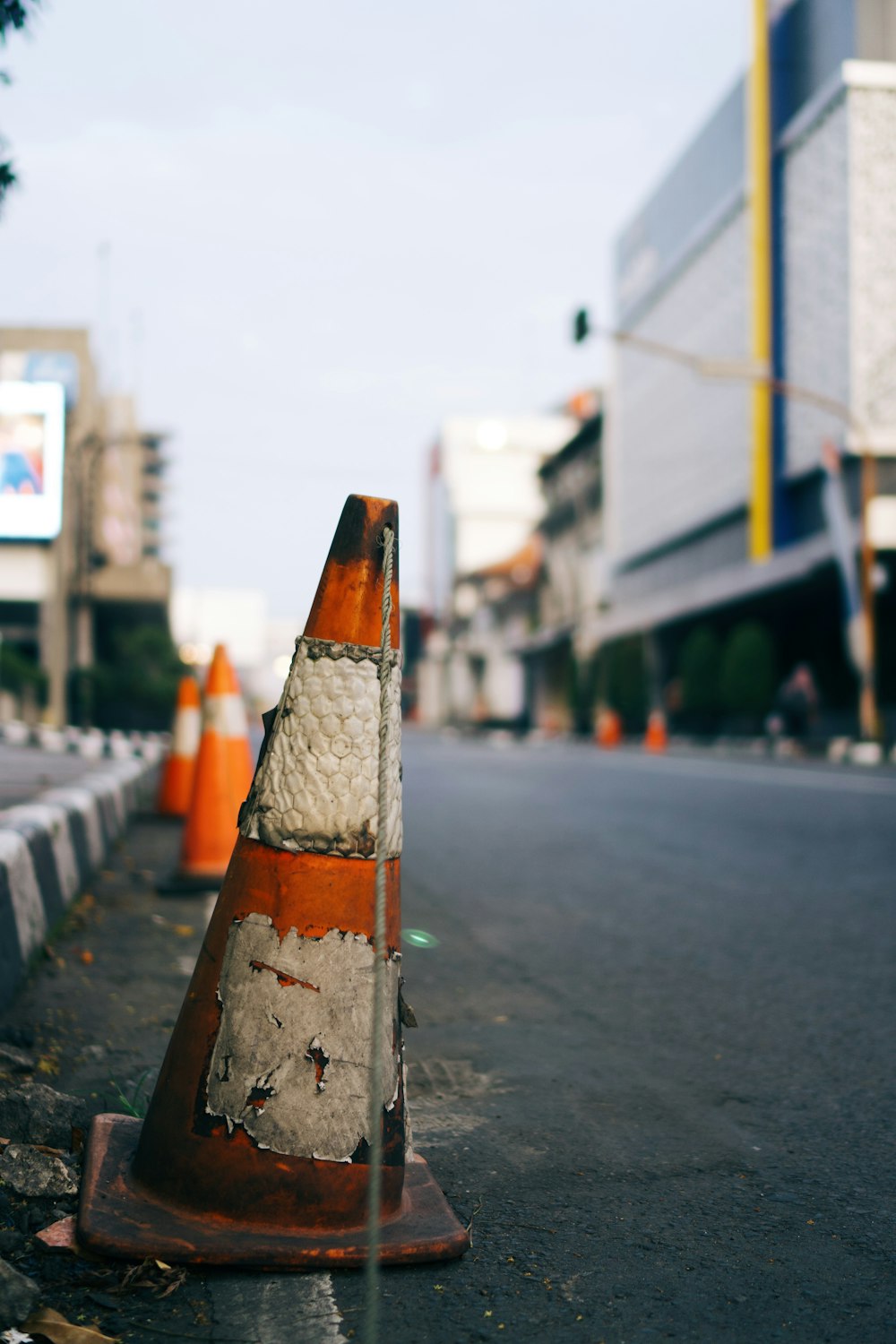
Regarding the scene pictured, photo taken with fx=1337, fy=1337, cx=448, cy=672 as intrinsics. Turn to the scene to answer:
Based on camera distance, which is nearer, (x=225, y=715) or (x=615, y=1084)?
(x=615, y=1084)

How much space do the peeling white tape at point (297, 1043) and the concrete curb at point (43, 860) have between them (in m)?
1.71

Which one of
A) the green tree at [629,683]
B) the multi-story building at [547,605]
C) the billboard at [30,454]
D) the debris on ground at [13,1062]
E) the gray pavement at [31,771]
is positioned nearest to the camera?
the debris on ground at [13,1062]

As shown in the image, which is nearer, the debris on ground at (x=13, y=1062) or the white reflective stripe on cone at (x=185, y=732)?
the debris on ground at (x=13, y=1062)

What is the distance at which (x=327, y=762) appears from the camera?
2.34 m

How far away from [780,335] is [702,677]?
10.3 m

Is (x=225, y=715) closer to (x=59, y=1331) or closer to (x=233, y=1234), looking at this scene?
(x=233, y=1234)

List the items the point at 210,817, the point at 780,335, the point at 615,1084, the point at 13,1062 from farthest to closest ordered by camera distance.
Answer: the point at 780,335
the point at 210,817
the point at 615,1084
the point at 13,1062

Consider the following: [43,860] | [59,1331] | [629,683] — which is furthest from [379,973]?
[629,683]

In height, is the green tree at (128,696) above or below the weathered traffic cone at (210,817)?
above

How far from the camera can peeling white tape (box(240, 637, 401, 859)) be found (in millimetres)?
Answer: 2324

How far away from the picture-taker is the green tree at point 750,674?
31.8 meters

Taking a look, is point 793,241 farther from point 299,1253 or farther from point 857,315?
point 299,1253

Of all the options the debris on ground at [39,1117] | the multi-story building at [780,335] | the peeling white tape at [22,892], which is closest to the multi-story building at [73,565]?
the multi-story building at [780,335]

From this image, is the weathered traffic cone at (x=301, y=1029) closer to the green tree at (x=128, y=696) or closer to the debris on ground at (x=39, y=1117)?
the debris on ground at (x=39, y=1117)
